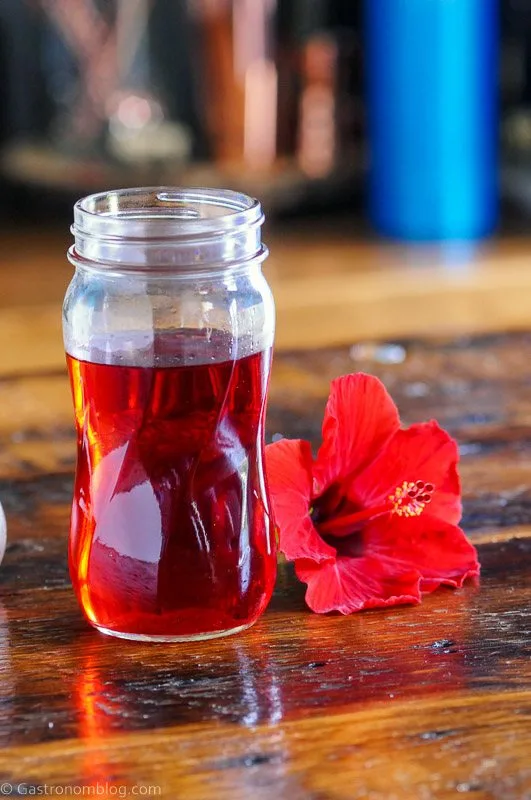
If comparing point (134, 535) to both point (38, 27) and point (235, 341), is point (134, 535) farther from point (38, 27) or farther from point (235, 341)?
point (38, 27)

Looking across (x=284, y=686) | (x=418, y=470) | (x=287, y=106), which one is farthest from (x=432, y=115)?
(x=284, y=686)

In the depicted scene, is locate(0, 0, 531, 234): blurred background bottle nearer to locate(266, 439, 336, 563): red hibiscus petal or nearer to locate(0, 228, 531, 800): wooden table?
locate(0, 228, 531, 800): wooden table

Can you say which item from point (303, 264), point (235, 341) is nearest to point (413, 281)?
point (303, 264)

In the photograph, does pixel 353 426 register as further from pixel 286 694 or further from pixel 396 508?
pixel 286 694

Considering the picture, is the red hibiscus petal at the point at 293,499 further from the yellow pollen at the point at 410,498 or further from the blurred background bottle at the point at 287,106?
the blurred background bottle at the point at 287,106

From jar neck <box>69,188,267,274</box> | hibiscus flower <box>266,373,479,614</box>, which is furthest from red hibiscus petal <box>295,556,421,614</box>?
jar neck <box>69,188,267,274</box>
